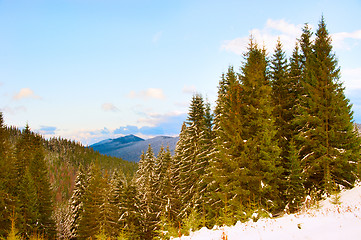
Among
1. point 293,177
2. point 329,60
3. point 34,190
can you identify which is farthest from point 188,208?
point 34,190

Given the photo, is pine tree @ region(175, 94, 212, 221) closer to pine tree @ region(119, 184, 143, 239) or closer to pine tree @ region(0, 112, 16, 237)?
pine tree @ region(119, 184, 143, 239)

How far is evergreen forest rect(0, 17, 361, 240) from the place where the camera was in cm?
1493

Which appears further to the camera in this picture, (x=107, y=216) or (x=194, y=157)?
(x=107, y=216)

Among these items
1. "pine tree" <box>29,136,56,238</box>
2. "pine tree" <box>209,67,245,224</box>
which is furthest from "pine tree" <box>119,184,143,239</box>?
"pine tree" <box>209,67,245,224</box>

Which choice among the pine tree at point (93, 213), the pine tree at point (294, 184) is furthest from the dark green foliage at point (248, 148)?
the pine tree at point (93, 213)

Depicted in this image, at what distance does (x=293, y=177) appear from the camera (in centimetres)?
1553

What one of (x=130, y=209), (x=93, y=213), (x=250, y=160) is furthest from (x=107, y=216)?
(x=250, y=160)

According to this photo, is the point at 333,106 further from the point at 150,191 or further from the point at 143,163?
the point at 143,163

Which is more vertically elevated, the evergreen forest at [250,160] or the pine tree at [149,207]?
the evergreen forest at [250,160]

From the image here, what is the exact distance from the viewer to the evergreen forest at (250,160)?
14.9m

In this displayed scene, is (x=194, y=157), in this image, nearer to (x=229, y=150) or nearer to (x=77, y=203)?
(x=229, y=150)

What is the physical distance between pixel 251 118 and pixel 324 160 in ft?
19.2

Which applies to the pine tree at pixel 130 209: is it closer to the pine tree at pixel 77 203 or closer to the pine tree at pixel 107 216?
the pine tree at pixel 107 216

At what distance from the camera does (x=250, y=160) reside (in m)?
15.5
